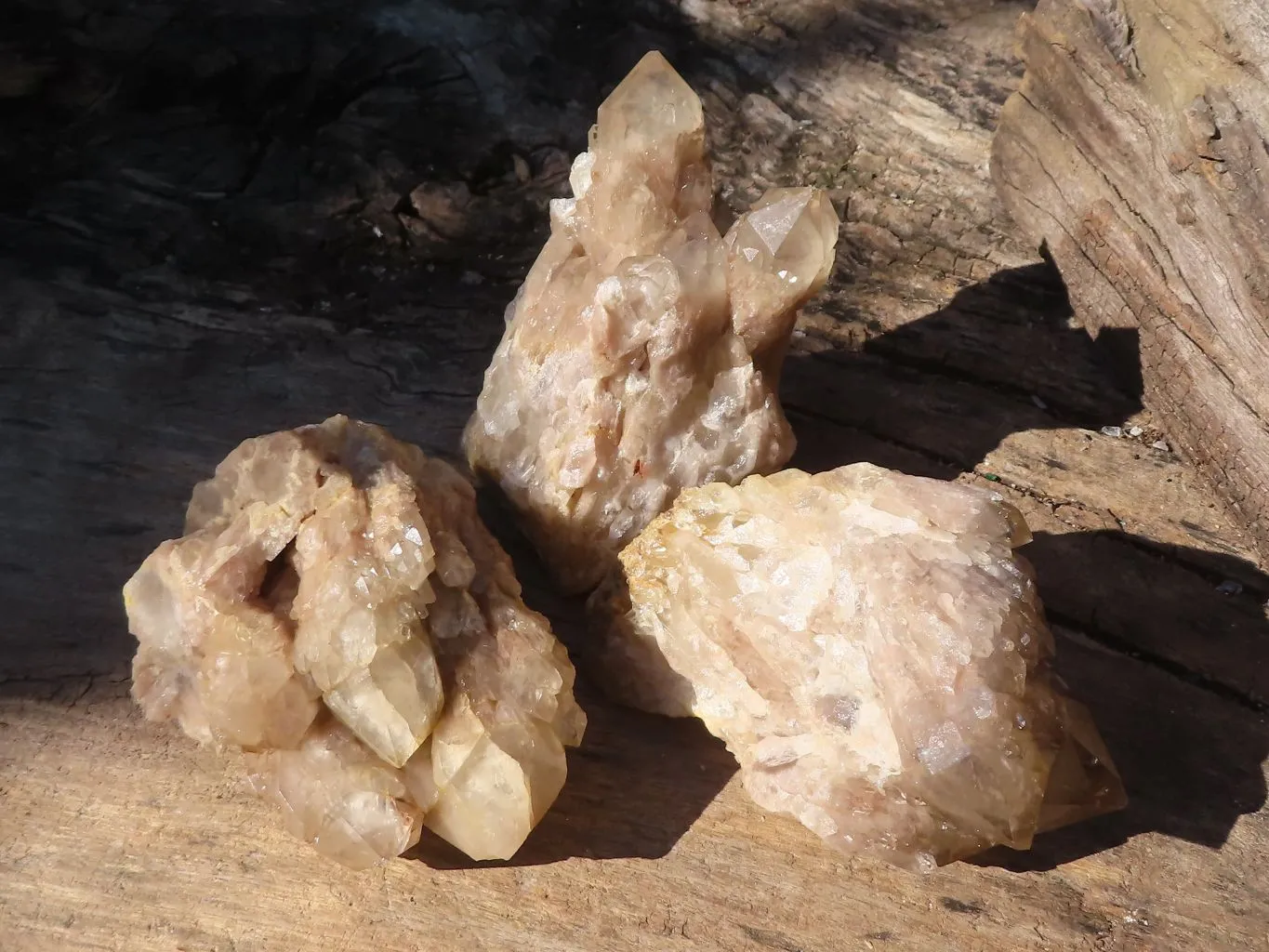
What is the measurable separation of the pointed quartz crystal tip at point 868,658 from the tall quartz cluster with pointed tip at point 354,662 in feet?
0.68

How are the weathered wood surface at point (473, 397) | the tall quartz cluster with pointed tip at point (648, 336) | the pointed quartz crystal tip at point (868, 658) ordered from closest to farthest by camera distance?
the pointed quartz crystal tip at point (868, 658)
the weathered wood surface at point (473, 397)
the tall quartz cluster with pointed tip at point (648, 336)

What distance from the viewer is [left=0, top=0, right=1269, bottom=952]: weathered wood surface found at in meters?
1.51

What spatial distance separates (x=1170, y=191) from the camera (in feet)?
6.38

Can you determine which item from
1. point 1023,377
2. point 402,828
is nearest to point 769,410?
point 1023,377

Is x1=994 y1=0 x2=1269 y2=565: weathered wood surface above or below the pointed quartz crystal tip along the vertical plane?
above

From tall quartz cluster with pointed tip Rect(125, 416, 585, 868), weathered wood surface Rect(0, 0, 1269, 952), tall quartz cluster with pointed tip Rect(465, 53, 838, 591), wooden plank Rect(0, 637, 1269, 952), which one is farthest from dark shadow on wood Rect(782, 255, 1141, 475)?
tall quartz cluster with pointed tip Rect(125, 416, 585, 868)

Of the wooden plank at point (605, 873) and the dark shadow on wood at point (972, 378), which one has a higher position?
the dark shadow on wood at point (972, 378)

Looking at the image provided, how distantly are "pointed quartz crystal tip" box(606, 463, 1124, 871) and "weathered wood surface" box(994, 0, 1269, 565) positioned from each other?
0.65 m

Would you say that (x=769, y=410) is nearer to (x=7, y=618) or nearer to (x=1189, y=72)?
(x=1189, y=72)

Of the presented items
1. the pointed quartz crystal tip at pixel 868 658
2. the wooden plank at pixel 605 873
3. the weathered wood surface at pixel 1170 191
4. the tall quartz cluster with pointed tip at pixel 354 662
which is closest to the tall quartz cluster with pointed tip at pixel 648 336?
the pointed quartz crystal tip at pixel 868 658

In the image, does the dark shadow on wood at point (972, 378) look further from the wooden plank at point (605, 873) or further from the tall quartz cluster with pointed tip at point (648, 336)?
the wooden plank at point (605, 873)

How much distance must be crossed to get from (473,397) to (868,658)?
3.20ft

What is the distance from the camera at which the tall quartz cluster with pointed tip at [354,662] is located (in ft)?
4.72

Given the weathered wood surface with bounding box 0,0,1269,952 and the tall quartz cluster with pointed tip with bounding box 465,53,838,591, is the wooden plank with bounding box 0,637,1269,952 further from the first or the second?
the tall quartz cluster with pointed tip with bounding box 465,53,838,591
